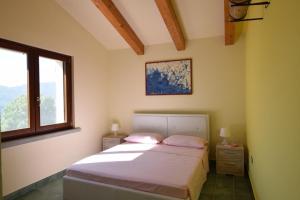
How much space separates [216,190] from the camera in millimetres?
2791

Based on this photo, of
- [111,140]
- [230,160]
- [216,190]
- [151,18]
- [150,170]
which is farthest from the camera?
[111,140]

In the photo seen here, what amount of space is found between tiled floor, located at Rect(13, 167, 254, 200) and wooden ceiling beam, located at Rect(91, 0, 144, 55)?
8.81 feet

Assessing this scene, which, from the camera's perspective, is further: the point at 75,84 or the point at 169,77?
the point at 169,77

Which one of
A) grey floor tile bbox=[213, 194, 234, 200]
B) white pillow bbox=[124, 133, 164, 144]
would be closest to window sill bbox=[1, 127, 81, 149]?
white pillow bbox=[124, 133, 164, 144]

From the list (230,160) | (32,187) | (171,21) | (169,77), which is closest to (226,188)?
(230,160)


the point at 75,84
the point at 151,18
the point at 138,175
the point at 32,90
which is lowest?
the point at 138,175

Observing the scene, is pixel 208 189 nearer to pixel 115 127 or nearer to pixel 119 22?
pixel 115 127

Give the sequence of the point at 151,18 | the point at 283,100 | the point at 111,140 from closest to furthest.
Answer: the point at 283,100, the point at 151,18, the point at 111,140

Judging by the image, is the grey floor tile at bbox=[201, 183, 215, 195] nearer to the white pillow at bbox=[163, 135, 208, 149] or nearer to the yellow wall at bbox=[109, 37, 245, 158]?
the white pillow at bbox=[163, 135, 208, 149]

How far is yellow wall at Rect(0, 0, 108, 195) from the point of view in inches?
103

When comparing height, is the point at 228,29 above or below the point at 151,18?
below

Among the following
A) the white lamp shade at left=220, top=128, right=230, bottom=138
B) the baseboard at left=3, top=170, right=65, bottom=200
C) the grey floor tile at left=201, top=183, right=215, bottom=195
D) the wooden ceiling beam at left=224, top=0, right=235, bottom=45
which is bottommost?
the grey floor tile at left=201, top=183, right=215, bottom=195

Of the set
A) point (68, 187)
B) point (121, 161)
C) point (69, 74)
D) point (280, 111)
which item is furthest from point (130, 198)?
point (69, 74)

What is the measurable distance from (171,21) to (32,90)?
2.32 meters
